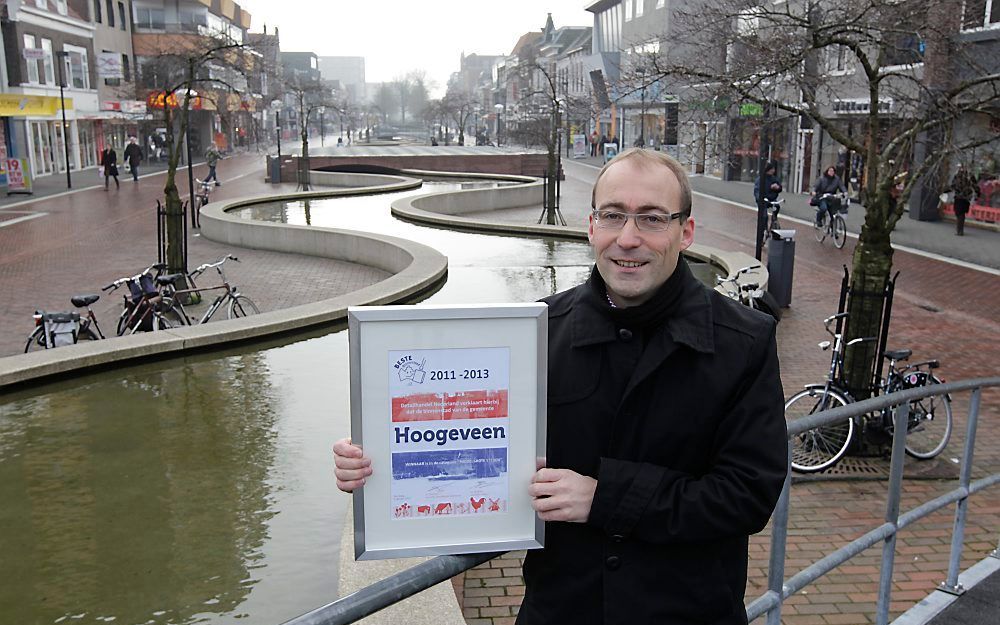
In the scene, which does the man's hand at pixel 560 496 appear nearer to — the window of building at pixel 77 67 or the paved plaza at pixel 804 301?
the paved plaza at pixel 804 301

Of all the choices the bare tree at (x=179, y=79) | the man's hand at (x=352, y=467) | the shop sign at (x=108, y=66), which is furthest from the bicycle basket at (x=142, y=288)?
the shop sign at (x=108, y=66)

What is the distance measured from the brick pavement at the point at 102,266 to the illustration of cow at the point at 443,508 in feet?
33.4

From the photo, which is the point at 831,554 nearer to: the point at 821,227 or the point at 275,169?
the point at 821,227

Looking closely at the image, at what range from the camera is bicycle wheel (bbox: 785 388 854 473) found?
16.3 feet

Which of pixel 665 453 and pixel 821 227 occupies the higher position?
pixel 665 453

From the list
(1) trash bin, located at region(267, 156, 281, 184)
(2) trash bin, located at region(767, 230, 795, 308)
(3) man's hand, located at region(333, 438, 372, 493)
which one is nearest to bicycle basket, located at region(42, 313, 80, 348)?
(3) man's hand, located at region(333, 438, 372, 493)

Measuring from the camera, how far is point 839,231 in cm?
2134

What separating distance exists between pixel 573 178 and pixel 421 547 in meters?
43.1

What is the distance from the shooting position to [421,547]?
2.09 meters

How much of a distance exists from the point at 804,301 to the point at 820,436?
933 centimetres

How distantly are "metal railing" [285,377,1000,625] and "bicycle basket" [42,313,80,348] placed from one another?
8.52 meters

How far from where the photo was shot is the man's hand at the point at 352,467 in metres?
2.03

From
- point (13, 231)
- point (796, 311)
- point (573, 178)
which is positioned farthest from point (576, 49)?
point (796, 311)

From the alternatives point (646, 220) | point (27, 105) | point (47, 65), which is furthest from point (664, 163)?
point (47, 65)
